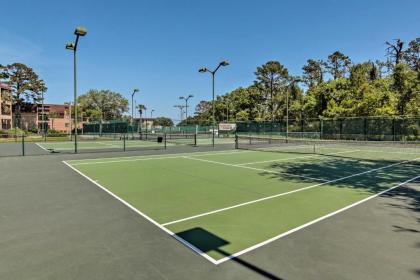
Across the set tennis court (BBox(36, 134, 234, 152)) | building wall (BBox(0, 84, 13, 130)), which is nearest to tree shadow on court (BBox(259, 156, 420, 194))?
tennis court (BBox(36, 134, 234, 152))

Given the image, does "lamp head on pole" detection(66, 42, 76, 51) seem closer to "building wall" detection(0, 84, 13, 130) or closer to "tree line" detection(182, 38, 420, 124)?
"tree line" detection(182, 38, 420, 124)

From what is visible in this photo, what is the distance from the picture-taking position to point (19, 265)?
3.77 metres

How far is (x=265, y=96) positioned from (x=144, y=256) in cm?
6683

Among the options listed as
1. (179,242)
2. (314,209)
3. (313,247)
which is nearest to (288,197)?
(314,209)

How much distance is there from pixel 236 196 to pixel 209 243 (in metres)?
3.25

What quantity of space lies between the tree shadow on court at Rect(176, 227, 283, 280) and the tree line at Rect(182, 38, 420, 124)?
36.7 m

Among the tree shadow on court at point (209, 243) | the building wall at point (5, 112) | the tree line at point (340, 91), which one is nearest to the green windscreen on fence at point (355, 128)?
the tree line at point (340, 91)

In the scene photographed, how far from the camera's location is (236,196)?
7.70 meters

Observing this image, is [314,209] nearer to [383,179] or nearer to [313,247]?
[313,247]

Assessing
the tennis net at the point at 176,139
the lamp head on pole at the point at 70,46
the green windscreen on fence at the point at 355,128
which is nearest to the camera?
the lamp head on pole at the point at 70,46

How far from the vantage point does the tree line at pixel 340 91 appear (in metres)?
36.3

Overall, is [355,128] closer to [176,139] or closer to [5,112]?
[176,139]

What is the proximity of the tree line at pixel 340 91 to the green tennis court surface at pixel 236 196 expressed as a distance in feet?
89.9

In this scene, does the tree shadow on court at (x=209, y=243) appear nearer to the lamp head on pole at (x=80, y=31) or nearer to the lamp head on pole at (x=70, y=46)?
the lamp head on pole at (x=80, y=31)
